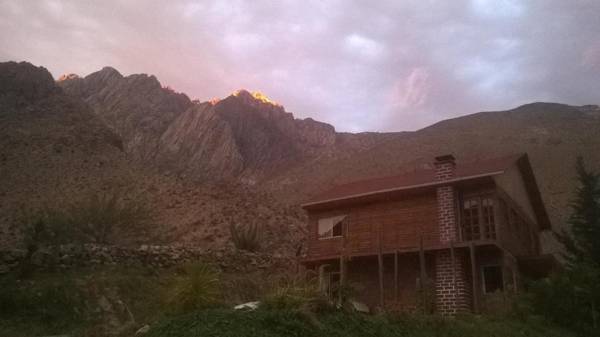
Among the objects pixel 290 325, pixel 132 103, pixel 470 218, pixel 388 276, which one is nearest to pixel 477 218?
pixel 470 218

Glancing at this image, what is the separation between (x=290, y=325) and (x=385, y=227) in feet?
48.3

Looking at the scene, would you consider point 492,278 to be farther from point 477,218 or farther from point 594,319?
point 594,319

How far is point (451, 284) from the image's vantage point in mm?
20312

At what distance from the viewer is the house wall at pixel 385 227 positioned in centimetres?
2172

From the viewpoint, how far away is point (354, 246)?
23.6m

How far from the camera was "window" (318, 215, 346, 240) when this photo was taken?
24594 millimetres

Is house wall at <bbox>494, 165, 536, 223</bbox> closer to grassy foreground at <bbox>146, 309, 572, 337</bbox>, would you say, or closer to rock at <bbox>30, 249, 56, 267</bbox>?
grassy foreground at <bbox>146, 309, 572, 337</bbox>

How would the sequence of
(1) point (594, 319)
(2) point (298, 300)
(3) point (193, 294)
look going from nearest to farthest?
(2) point (298, 300) → (3) point (193, 294) → (1) point (594, 319)

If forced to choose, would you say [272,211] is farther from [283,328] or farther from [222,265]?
[283,328]

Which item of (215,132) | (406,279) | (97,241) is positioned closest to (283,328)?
(406,279)

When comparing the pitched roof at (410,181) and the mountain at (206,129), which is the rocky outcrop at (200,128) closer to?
the mountain at (206,129)

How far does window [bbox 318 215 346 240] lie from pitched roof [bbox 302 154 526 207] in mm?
956

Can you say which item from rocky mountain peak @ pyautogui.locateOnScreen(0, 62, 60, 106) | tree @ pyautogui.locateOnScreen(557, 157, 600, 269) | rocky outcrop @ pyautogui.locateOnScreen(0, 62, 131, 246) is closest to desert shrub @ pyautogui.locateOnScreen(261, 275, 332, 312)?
tree @ pyautogui.locateOnScreen(557, 157, 600, 269)

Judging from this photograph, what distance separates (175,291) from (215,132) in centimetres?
7851
